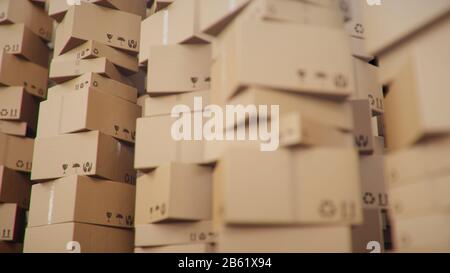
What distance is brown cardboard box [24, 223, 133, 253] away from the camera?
163 centimetres

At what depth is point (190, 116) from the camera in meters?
1.53

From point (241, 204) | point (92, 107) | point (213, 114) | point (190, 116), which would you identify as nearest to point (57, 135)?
point (92, 107)

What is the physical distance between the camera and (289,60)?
121cm

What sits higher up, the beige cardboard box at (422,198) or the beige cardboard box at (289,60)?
the beige cardboard box at (289,60)

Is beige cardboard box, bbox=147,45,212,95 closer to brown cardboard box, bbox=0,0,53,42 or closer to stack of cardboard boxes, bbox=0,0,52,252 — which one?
stack of cardboard boxes, bbox=0,0,52,252

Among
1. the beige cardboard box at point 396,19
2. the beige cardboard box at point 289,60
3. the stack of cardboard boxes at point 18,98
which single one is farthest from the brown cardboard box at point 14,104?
the beige cardboard box at point 396,19

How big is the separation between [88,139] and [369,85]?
98cm

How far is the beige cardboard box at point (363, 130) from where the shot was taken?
4.98 feet

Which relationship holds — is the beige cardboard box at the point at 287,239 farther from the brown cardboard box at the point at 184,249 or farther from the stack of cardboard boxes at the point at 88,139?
the stack of cardboard boxes at the point at 88,139

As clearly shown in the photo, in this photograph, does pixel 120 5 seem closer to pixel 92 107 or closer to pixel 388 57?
pixel 92 107

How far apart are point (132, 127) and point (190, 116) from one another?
0.45 metres

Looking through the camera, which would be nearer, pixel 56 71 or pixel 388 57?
pixel 388 57

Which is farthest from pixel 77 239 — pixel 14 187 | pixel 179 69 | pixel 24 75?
pixel 24 75

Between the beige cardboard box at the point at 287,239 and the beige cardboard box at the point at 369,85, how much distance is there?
0.69 m
